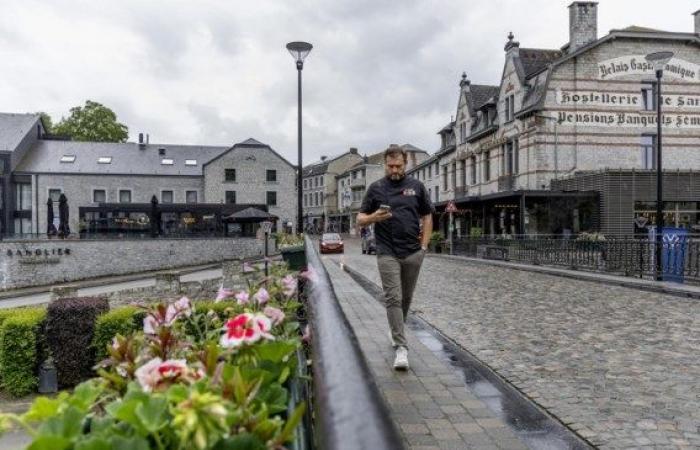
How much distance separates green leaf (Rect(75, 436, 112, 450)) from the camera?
0.96 meters

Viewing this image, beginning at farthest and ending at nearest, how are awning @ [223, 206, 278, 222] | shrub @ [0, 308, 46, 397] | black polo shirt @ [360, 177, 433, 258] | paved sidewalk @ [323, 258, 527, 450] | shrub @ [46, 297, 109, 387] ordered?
awning @ [223, 206, 278, 222] < shrub @ [46, 297, 109, 387] < shrub @ [0, 308, 46, 397] < black polo shirt @ [360, 177, 433, 258] < paved sidewalk @ [323, 258, 527, 450]

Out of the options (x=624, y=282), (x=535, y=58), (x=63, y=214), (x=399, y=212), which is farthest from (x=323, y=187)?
(x=399, y=212)

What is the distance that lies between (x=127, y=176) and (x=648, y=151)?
134ft

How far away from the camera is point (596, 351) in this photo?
6.63 metres

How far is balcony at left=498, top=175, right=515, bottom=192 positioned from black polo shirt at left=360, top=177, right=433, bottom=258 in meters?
26.1

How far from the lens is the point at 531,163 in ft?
94.0

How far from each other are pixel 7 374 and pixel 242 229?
30.1m

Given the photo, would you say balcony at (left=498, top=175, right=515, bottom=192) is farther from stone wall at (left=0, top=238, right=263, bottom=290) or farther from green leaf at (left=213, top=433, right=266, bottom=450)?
green leaf at (left=213, top=433, right=266, bottom=450)

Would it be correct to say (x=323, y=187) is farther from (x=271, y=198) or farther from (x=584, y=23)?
(x=584, y=23)

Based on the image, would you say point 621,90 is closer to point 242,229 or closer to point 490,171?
point 490,171

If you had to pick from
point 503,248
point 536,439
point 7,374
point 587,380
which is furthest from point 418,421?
point 503,248

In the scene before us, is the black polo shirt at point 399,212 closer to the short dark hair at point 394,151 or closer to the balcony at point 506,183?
the short dark hair at point 394,151

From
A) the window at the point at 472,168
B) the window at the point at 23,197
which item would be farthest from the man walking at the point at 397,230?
the window at the point at 23,197

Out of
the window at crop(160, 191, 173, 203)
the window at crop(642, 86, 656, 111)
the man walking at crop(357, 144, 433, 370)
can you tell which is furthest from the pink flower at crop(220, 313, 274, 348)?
the window at crop(160, 191, 173, 203)
